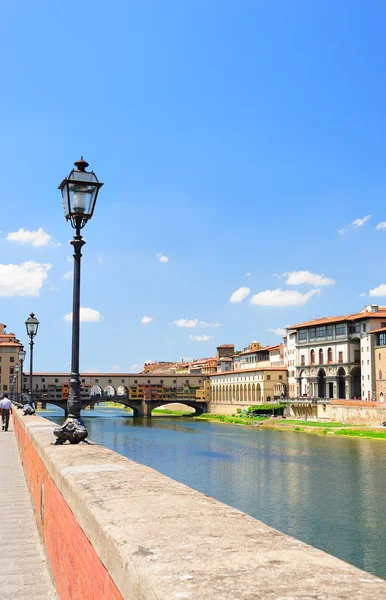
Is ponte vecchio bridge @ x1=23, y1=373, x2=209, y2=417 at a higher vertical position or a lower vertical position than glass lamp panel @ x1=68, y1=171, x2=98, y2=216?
lower

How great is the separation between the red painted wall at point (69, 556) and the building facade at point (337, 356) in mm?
78654

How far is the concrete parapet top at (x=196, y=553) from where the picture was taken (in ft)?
6.98

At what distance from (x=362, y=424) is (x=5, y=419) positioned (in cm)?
5285

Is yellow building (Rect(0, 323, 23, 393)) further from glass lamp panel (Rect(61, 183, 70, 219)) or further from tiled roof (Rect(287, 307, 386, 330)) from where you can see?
glass lamp panel (Rect(61, 183, 70, 219))

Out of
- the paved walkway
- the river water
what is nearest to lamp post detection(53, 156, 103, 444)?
the paved walkway

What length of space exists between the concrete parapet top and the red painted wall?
0.11 m

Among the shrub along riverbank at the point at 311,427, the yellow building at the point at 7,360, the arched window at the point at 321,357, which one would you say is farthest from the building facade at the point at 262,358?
the yellow building at the point at 7,360

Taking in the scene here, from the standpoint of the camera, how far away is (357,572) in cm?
229

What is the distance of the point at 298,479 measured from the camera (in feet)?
116

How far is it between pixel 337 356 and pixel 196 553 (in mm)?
88075

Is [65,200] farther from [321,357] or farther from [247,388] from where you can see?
[247,388]

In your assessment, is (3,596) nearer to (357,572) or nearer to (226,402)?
(357,572)

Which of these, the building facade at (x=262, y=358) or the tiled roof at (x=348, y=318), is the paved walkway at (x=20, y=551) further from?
the building facade at (x=262, y=358)

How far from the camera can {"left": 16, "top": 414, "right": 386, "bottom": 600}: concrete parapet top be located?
2129 mm
